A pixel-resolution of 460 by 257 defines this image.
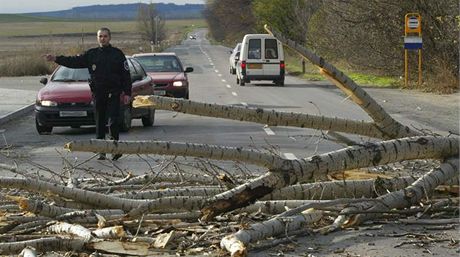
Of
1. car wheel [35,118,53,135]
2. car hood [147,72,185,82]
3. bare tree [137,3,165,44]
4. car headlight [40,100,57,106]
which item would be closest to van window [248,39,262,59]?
car hood [147,72,185,82]

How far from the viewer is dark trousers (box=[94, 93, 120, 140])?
13125 millimetres

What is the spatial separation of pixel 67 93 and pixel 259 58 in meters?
18.3

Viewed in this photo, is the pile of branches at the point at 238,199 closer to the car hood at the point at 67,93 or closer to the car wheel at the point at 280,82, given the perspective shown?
the car hood at the point at 67,93

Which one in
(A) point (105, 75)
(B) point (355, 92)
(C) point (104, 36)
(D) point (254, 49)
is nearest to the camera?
(B) point (355, 92)

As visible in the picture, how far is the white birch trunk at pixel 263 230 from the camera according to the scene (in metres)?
5.68

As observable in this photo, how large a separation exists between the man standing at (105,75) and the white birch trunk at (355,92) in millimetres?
6452

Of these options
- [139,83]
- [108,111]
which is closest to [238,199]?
[108,111]

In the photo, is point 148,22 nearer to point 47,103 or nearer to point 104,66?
point 47,103

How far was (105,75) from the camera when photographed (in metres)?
13.0

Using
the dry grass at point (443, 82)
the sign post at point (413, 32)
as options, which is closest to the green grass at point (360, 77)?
the dry grass at point (443, 82)

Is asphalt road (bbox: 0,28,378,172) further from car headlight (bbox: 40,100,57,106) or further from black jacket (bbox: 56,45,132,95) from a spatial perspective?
black jacket (bbox: 56,45,132,95)

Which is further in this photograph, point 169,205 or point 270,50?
point 270,50

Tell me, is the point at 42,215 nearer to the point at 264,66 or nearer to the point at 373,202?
the point at 373,202

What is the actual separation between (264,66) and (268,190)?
2897 cm
